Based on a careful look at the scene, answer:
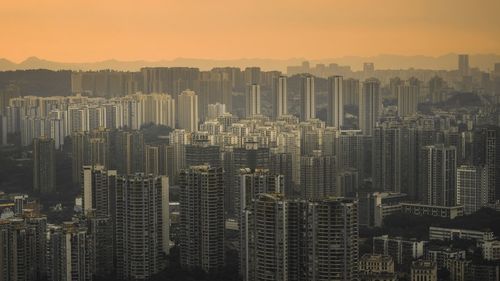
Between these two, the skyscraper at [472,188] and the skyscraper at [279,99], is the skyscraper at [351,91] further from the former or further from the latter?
the skyscraper at [472,188]

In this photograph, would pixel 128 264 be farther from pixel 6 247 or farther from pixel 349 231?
pixel 349 231

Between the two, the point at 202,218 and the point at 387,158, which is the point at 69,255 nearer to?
the point at 202,218

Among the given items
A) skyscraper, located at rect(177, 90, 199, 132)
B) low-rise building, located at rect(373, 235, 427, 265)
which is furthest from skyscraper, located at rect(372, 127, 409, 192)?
skyscraper, located at rect(177, 90, 199, 132)

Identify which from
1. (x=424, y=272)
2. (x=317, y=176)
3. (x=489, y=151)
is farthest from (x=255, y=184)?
(x=489, y=151)

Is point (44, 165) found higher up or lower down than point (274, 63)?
lower down

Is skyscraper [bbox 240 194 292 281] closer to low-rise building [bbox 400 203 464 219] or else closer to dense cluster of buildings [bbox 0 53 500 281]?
dense cluster of buildings [bbox 0 53 500 281]

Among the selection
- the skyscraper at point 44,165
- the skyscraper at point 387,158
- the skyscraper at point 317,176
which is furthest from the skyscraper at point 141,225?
the skyscraper at point 387,158
